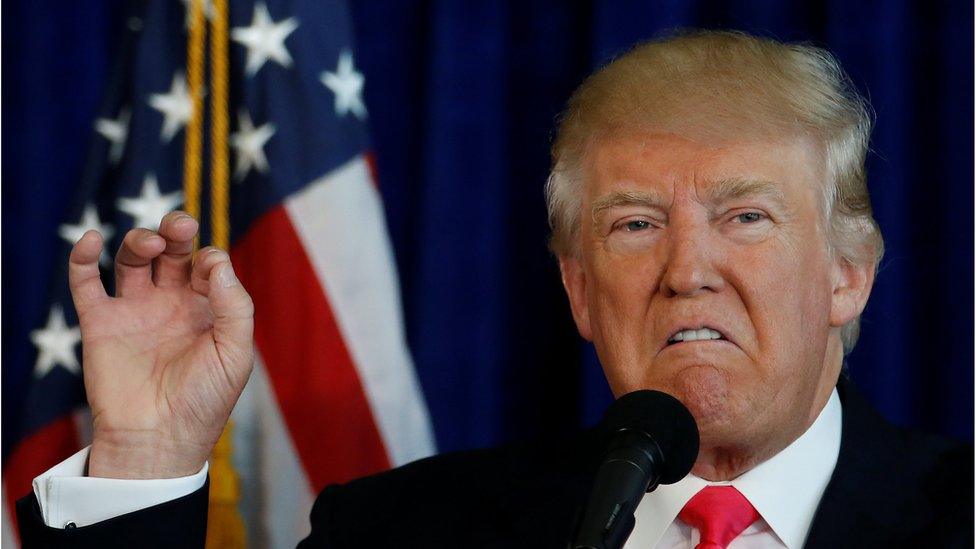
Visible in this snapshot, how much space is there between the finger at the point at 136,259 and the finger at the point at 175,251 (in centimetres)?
1

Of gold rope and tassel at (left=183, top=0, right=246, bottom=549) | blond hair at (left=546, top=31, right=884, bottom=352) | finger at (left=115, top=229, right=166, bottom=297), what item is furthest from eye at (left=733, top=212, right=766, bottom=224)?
gold rope and tassel at (left=183, top=0, right=246, bottom=549)

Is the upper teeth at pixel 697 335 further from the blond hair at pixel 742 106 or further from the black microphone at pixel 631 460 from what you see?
the black microphone at pixel 631 460

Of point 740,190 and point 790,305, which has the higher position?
point 740,190

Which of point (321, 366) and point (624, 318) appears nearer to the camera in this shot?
point (624, 318)

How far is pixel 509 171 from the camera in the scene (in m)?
2.49

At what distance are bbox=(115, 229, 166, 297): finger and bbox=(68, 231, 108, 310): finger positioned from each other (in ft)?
0.10

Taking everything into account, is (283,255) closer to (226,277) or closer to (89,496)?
(226,277)

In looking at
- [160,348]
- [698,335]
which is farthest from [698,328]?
[160,348]

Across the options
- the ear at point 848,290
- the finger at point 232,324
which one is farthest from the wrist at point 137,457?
the ear at point 848,290

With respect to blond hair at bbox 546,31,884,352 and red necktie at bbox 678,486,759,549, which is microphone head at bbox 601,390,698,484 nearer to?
red necktie at bbox 678,486,759,549

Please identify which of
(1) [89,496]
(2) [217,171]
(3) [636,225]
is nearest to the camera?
(1) [89,496]

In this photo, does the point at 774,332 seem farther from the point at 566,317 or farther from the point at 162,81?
the point at 162,81

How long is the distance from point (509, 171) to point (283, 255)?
51 cm

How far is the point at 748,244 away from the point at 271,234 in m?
1.01
